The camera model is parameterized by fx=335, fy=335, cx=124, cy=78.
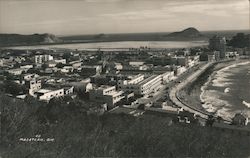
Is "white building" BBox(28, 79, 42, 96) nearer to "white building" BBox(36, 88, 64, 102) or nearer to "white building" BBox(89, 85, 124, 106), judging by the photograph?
"white building" BBox(36, 88, 64, 102)

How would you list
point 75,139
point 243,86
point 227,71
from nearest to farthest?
point 75,139 < point 243,86 < point 227,71

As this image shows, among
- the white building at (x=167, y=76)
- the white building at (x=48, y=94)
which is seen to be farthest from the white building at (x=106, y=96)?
the white building at (x=167, y=76)

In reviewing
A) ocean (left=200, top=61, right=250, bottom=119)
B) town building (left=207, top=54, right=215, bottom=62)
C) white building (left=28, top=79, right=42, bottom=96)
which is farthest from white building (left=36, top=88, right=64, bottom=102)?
town building (left=207, top=54, right=215, bottom=62)

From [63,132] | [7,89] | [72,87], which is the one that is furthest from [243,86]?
[63,132]

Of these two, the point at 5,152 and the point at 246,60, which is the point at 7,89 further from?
the point at 246,60

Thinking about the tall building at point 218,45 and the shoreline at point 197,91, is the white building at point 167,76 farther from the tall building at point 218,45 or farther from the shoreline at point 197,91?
the tall building at point 218,45

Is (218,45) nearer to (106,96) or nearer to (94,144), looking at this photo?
(106,96)
